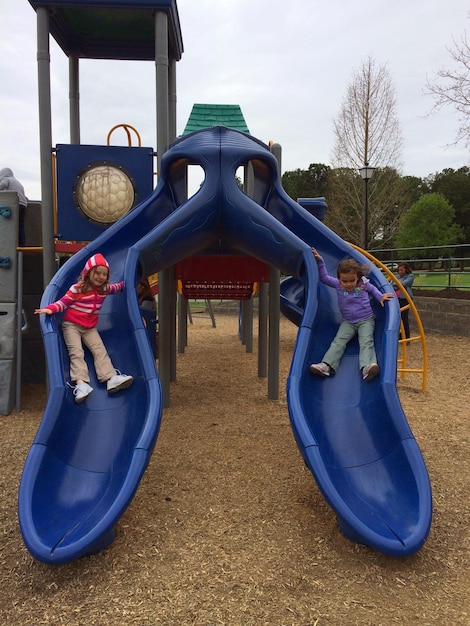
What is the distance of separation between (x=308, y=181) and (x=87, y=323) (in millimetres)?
36431

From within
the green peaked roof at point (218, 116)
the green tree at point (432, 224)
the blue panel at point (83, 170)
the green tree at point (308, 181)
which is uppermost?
the green tree at point (308, 181)

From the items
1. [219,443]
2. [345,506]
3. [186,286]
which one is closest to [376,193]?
[186,286]

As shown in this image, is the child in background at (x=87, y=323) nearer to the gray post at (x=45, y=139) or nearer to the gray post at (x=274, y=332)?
the gray post at (x=45, y=139)

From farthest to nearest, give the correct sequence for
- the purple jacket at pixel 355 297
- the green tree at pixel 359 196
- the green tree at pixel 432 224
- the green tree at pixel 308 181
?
the green tree at pixel 308 181
the green tree at pixel 432 224
the green tree at pixel 359 196
the purple jacket at pixel 355 297

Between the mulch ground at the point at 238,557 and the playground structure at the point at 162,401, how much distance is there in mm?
176

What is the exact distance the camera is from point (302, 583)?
8.67 feet

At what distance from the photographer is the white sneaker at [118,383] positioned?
3.84 m

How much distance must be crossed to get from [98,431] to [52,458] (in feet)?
1.27

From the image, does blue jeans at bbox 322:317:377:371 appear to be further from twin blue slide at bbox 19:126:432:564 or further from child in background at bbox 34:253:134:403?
child in background at bbox 34:253:134:403

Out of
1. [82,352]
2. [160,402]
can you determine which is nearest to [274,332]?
[82,352]

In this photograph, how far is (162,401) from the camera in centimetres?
420

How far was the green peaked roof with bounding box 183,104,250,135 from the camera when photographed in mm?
7289

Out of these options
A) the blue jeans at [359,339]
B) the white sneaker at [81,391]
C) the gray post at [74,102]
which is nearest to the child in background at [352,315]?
the blue jeans at [359,339]

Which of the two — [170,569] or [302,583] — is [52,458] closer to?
[170,569]
